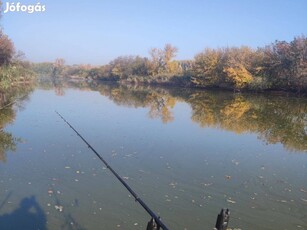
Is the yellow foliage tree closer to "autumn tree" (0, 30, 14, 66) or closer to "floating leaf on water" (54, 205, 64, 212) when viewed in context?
"autumn tree" (0, 30, 14, 66)

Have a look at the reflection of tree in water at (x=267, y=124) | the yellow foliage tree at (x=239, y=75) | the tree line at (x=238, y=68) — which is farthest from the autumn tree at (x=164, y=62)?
the reflection of tree in water at (x=267, y=124)

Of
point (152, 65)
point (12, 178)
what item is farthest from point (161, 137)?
point (152, 65)

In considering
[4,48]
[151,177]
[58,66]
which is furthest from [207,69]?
[58,66]

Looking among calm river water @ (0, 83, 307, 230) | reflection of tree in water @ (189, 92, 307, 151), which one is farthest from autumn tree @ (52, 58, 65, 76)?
calm river water @ (0, 83, 307, 230)

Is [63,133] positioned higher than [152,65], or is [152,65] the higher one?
[152,65]

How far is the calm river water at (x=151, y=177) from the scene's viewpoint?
6.96m

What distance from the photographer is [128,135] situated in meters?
15.8

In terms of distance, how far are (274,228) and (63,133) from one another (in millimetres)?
11320

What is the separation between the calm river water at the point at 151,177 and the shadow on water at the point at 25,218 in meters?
0.02

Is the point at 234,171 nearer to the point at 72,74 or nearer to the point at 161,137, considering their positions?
the point at 161,137

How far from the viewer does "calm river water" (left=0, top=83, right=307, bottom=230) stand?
6965 mm

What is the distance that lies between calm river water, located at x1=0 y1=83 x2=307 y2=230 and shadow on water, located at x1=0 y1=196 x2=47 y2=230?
0.02 metres

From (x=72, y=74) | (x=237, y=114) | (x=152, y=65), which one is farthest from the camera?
(x=72, y=74)

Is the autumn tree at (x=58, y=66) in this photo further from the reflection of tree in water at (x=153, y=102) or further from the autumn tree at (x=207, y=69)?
the reflection of tree in water at (x=153, y=102)
